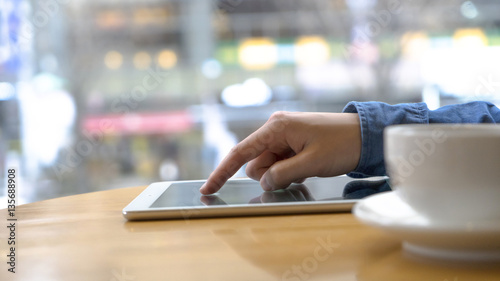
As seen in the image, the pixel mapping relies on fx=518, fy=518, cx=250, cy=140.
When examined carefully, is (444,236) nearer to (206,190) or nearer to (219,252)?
(219,252)

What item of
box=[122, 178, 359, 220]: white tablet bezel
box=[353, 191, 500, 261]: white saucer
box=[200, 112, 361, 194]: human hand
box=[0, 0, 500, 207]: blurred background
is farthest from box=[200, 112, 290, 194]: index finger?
box=[0, 0, 500, 207]: blurred background

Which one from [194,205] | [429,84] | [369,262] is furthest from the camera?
[429,84]

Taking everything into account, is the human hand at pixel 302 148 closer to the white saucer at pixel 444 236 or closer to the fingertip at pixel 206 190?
the fingertip at pixel 206 190

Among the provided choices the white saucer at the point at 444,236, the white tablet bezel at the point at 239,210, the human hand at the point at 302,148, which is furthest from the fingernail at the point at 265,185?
the white saucer at the point at 444,236

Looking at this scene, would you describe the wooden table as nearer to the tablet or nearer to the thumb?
the tablet

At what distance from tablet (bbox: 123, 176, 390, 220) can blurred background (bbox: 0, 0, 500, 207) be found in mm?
2908

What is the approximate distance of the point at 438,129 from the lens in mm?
287

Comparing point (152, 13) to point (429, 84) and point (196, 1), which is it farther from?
point (429, 84)

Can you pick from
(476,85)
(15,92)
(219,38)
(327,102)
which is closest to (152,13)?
(219,38)

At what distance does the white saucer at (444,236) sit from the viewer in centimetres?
26

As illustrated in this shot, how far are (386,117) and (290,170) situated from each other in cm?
13

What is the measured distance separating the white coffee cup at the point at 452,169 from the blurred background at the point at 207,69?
3.21m

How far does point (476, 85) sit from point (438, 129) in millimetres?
3395

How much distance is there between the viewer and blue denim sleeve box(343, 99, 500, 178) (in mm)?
549
